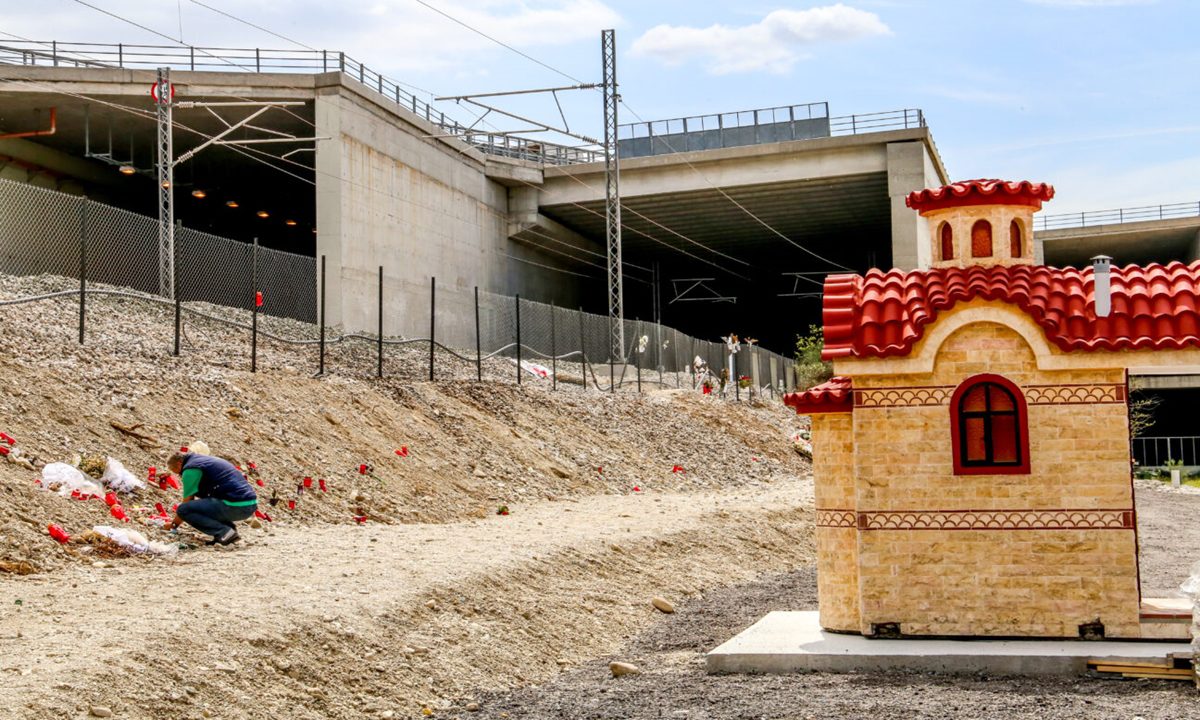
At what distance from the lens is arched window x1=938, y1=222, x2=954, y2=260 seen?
14.1 m

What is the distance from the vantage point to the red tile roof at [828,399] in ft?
44.9

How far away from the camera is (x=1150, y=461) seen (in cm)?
6000

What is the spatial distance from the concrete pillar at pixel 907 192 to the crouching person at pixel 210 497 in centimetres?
3339

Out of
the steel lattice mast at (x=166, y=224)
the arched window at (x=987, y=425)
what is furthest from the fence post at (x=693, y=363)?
the arched window at (x=987, y=425)

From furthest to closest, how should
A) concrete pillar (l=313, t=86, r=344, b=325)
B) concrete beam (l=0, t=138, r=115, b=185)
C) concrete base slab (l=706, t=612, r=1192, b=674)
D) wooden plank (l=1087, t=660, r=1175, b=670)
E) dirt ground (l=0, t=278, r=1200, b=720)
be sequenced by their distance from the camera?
concrete beam (l=0, t=138, r=115, b=185) → concrete pillar (l=313, t=86, r=344, b=325) → concrete base slab (l=706, t=612, r=1192, b=674) → wooden plank (l=1087, t=660, r=1175, b=670) → dirt ground (l=0, t=278, r=1200, b=720)

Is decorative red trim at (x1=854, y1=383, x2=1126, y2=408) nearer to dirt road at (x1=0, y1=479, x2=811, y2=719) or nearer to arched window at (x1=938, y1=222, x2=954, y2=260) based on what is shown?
arched window at (x1=938, y1=222, x2=954, y2=260)

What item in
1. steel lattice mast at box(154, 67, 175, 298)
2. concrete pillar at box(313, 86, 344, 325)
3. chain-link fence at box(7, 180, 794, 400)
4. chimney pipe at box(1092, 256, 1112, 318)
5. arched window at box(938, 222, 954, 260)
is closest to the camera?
chimney pipe at box(1092, 256, 1112, 318)

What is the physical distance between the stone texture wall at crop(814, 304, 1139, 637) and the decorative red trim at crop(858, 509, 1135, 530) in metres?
0.01

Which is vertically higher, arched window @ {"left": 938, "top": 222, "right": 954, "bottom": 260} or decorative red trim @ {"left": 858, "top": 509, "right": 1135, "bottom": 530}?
arched window @ {"left": 938, "top": 222, "right": 954, "bottom": 260}

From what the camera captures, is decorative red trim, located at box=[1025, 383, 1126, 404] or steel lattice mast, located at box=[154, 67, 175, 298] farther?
steel lattice mast, located at box=[154, 67, 175, 298]

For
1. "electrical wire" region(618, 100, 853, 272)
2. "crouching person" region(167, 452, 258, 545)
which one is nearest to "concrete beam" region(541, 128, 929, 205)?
"electrical wire" region(618, 100, 853, 272)

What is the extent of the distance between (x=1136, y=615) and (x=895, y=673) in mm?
2479

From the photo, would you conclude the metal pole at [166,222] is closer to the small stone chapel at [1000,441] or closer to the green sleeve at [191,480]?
the green sleeve at [191,480]

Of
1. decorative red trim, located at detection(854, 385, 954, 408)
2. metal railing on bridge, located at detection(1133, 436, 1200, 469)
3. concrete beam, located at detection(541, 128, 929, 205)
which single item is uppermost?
concrete beam, located at detection(541, 128, 929, 205)
